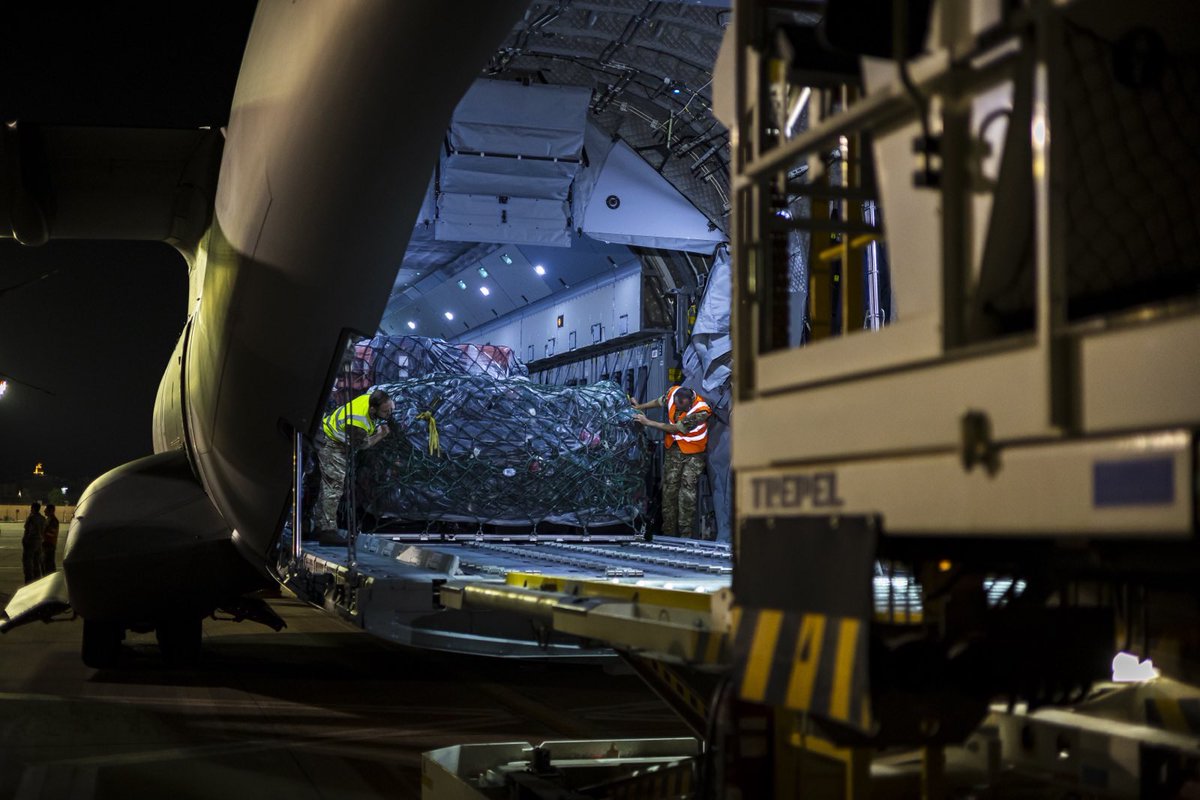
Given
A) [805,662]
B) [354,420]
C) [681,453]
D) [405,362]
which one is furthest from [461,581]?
[405,362]

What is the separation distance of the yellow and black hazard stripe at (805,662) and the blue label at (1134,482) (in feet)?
2.18

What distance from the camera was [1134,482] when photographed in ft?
6.76

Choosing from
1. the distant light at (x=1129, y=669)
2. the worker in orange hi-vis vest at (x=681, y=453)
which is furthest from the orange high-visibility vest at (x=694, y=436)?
the distant light at (x=1129, y=669)

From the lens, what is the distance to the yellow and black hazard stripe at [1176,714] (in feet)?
12.3

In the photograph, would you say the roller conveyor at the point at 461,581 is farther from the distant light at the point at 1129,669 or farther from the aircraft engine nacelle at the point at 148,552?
the distant light at the point at 1129,669

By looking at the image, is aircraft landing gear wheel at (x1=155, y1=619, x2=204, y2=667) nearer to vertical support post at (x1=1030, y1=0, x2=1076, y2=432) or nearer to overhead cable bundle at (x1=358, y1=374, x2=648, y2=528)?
overhead cable bundle at (x1=358, y1=374, x2=648, y2=528)

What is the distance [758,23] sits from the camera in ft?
11.1

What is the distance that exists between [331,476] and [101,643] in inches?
94.1

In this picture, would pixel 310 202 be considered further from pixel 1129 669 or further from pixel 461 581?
pixel 1129 669

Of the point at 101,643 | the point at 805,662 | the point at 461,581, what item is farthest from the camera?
the point at 101,643

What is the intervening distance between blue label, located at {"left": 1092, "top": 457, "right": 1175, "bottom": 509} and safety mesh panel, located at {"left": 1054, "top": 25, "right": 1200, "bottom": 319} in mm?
608

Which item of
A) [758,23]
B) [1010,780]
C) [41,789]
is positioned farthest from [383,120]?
[1010,780]

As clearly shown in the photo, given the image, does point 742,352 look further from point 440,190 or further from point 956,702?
Answer: point 440,190

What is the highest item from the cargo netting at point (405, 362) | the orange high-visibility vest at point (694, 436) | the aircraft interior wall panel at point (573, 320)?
the aircraft interior wall panel at point (573, 320)
